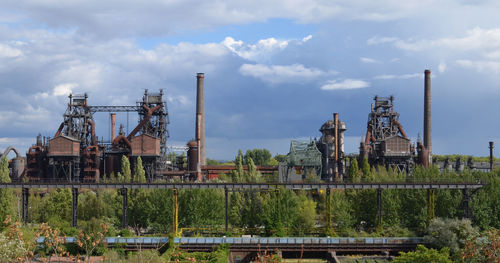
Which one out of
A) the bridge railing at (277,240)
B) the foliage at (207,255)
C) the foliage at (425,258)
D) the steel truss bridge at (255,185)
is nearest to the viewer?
the foliage at (425,258)

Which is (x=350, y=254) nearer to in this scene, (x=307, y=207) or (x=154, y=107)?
(x=307, y=207)

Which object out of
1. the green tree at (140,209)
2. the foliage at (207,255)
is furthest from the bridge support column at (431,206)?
the green tree at (140,209)

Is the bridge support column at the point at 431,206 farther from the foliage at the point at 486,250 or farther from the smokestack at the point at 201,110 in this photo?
the smokestack at the point at 201,110

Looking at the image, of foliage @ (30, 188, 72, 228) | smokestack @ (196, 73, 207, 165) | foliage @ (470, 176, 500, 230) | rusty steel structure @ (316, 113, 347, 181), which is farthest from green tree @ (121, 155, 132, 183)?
foliage @ (470, 176, 500, 230)

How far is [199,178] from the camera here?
87875 mm

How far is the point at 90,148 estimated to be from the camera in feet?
283

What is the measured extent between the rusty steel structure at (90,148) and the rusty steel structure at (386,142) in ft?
117

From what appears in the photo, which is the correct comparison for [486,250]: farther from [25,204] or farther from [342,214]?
[25,204]

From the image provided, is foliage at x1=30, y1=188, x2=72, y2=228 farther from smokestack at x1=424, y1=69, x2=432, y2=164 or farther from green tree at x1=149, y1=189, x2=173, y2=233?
smokestack at x1=424, y1=69, x2=432, y2=164

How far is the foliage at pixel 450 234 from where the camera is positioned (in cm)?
4669

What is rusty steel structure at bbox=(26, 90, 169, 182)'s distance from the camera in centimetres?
8456

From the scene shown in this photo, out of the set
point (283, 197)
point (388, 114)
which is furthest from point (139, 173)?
point (388, 114)

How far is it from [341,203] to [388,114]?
43332 mm

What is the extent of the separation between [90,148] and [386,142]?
162 ft
